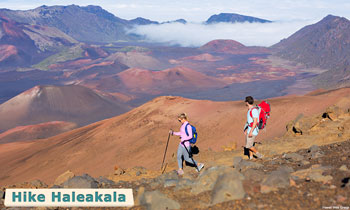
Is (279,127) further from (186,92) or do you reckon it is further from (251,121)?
(186,92)

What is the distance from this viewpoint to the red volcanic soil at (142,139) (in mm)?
17719

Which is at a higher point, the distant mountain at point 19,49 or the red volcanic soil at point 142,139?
the distant mountain at point 19,49

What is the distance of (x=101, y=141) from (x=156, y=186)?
53.6ft

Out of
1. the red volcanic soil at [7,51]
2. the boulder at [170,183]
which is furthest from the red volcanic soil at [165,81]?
the boulder at [170,183]

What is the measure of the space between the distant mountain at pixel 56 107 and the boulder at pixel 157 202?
5577cm

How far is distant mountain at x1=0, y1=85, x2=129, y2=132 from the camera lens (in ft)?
202

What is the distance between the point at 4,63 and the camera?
6142 inches

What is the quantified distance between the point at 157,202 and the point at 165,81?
100675mm

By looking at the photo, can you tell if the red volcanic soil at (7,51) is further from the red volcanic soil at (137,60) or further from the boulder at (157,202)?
the boulder at (157,202)

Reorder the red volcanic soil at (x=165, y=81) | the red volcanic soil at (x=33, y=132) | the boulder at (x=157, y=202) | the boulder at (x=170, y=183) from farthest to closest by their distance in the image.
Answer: the red volcanic soil at (x=165, y=81) → the red volcanic soil at (x=33, y=132) → the boulder at (x=170, y=183) → the boulder at (x=157, y=202)

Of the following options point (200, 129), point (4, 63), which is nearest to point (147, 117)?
point (200, 129)

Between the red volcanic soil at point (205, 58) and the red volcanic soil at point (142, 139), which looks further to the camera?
the red volcanic soil at point (205, 58)

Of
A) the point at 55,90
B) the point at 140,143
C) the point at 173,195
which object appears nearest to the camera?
the point at 173,195

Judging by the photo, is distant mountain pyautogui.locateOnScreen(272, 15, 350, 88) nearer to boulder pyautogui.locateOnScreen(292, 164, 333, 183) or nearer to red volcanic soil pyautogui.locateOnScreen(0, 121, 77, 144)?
red volcanic soil pyautogui.locateOnScreen(0, 121, 77, 144)
